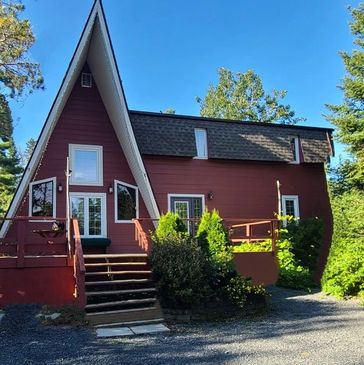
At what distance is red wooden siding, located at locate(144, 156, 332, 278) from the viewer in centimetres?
1559

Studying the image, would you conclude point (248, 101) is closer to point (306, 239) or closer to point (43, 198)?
point (306, 239)

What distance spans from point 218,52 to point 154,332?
27.6 meters

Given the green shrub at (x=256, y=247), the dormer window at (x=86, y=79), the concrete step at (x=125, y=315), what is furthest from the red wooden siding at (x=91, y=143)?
the concrete step at (x=125, y=315)

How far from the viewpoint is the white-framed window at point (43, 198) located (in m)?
13.4

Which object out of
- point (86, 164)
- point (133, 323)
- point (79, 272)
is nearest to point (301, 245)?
point (86, 164)

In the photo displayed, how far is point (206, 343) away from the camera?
21.4 ft

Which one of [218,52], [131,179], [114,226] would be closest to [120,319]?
[114,226]

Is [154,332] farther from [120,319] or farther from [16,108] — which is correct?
[16,108]

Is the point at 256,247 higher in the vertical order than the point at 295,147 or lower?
lower

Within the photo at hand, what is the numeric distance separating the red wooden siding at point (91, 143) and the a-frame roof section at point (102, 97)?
26cm

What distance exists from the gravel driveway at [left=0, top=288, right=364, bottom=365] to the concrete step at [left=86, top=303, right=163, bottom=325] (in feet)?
1.59

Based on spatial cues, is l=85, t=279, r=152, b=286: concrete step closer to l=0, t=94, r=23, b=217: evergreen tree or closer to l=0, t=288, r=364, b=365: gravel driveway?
l=0, t=288, r=364, b=365: gravel driveway

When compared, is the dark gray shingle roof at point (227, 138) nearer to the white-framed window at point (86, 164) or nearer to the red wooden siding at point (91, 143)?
the red wooden siding at point (91, 143)

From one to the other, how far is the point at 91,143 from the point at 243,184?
5.98 m
